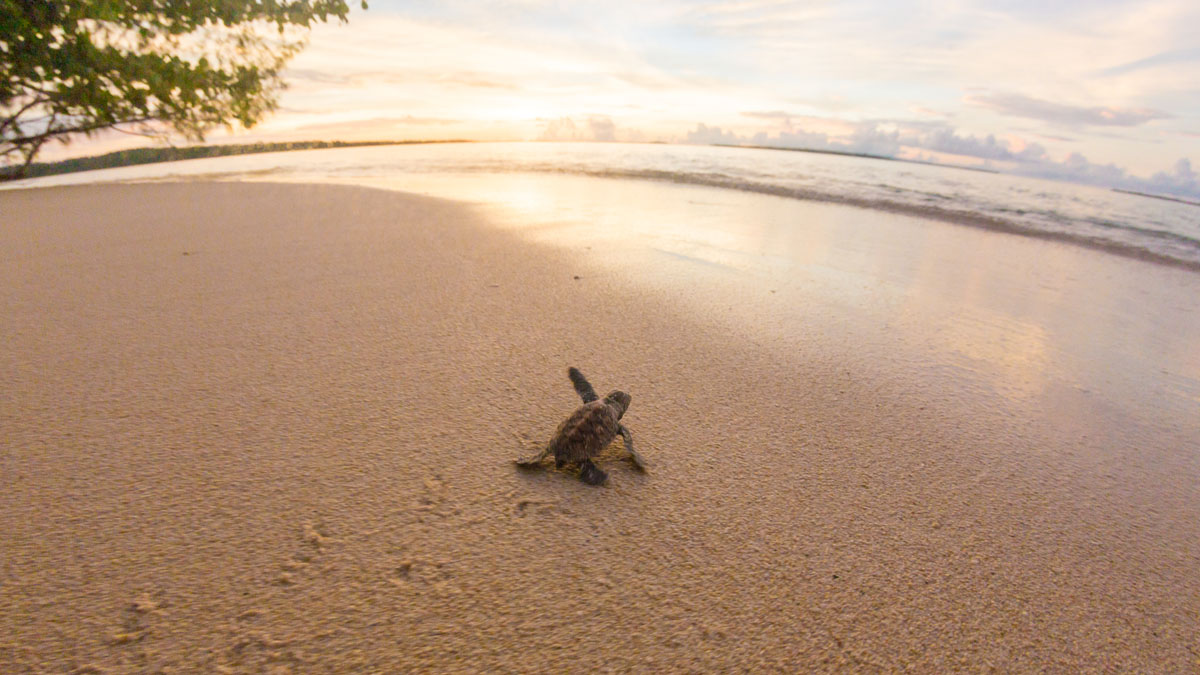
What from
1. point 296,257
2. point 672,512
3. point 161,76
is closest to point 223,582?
point 672,512

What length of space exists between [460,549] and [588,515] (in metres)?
0.35

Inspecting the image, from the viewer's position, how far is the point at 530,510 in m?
1.43

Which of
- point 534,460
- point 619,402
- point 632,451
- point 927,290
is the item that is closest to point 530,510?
point 534,460

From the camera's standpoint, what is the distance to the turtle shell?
157 centimetres

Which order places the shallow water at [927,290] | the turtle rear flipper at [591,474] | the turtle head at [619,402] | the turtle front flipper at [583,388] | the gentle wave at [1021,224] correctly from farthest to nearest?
the gentle wave at [1021,224] → the shallow water at [927,290] → the turtle front flipper at [583,388] → the turtle head at [619,402] → the turtle rear flipper at [591,474]

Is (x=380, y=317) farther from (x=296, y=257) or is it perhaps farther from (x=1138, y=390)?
(x=1138, y=390)

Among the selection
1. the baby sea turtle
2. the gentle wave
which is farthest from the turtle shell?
the gentle wave

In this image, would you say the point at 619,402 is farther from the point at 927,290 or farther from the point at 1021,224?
the point at 1021,224

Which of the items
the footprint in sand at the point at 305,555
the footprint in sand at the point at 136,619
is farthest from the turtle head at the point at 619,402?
the footprint in sand at the point at 136,619

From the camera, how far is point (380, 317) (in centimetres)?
282

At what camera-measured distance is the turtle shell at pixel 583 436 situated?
5.16 ft

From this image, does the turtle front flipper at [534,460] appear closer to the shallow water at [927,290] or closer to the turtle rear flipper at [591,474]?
the turtle rear flipper at [591,474]

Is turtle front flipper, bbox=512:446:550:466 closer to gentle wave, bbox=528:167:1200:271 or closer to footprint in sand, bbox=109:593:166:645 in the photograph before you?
footprint in sand, bbox=109:593:166:645

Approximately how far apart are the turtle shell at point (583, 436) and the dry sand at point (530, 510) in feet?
0.30
